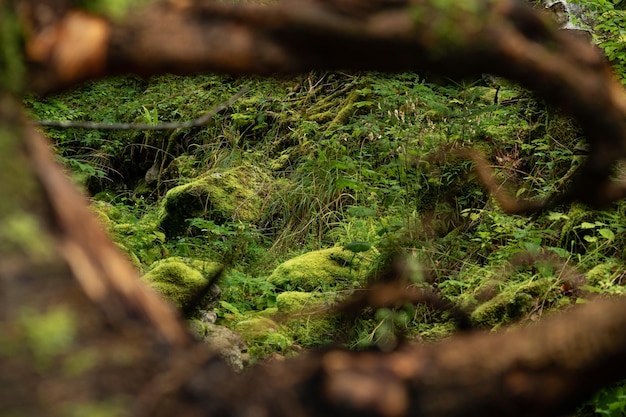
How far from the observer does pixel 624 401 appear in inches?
107

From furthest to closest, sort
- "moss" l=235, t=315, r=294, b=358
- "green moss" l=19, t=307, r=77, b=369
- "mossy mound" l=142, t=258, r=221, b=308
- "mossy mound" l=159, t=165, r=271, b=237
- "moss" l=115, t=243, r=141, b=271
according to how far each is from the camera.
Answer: "mossy mound" l=159, t=165, r=271, b=237 < "moss" l=115, t=243, r=141, b=271 < "mossy mound" l=142, t=258, r=221, b=308 < "moss" l=235, t=315, r=294, b=358 < "green moss" l=19, t=307, r=77, b=369

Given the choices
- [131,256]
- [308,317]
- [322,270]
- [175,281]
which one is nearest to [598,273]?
[308,317]

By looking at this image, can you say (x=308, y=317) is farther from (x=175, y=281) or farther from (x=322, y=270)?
(x=175, y=281)

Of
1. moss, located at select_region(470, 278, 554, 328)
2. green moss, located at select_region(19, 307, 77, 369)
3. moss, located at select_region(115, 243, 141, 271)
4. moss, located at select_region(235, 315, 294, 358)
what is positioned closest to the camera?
green moss, located at select_region(19, 307, 77, 369)

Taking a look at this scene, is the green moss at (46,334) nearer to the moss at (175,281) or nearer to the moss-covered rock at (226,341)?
the moss-covered rock at (226,341)

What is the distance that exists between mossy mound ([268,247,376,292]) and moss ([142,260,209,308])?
2.31ft

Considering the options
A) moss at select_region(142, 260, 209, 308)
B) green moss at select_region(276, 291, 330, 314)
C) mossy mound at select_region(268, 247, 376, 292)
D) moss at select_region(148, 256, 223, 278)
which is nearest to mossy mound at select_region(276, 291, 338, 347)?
green moss at select_region(276, 291, 330, 314)

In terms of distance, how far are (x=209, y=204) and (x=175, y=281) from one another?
2.00 metres

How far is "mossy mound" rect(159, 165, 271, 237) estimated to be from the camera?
21.2 ft

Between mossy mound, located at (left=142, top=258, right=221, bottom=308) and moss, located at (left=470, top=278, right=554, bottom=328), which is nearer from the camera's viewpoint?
moss, located at (left=470, top=278, right=554, bottom=328)

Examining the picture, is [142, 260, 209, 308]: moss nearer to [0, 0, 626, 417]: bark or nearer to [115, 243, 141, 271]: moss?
[115, 243, 141, 271]: moss

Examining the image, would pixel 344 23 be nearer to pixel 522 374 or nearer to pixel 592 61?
pixel 592 61

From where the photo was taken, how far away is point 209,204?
6.51m

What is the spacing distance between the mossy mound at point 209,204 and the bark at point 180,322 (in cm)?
503
